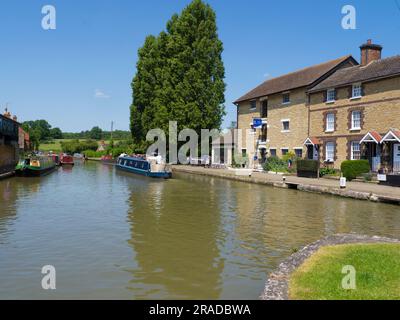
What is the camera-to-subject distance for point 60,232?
12.9m

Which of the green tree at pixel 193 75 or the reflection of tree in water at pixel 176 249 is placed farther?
the green tree at pixel 193 75

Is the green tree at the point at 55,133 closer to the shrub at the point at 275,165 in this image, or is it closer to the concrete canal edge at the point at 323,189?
the shrub at the point at 275,165

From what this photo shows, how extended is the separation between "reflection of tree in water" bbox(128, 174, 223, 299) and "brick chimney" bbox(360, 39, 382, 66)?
20216 mm

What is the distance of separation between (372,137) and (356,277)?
75.0 feet

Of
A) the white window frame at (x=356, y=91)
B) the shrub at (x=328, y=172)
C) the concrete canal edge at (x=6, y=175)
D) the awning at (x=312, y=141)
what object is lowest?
the concrete canal edge at (x=6, y=175)

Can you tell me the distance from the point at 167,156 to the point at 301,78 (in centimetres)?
1895

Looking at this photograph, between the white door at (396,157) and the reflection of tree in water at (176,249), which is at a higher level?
the white door at (396,157)

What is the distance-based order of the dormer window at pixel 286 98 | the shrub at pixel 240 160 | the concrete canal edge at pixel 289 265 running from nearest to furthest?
the concrete canal edge at pixel 289 265
the dormer window at pixel 286 98
the shrub at pixel 240 160

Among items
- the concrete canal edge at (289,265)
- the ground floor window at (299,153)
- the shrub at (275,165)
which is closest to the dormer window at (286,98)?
the ground floor window at (299,153)

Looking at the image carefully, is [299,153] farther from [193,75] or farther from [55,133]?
[55,133]

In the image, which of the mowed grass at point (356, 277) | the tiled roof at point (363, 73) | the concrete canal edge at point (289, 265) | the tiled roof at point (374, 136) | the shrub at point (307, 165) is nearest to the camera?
the mowed grass at point (356, 277)

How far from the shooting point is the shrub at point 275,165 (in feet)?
117

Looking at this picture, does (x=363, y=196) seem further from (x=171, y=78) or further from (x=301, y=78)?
(x=171, y=78)

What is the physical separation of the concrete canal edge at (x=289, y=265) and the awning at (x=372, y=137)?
1853 cm
